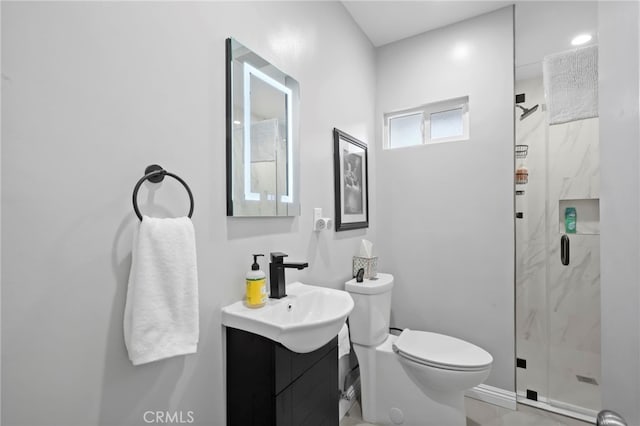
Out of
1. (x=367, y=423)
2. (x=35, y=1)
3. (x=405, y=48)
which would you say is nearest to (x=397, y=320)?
(x=367, y=423)

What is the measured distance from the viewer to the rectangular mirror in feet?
3.82

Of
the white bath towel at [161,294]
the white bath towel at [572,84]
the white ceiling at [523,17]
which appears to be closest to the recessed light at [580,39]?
the white ceiling at [523,17]

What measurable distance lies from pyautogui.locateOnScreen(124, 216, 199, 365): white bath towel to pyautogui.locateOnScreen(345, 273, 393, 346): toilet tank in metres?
1.15

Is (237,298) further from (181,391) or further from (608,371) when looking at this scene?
(608,371)

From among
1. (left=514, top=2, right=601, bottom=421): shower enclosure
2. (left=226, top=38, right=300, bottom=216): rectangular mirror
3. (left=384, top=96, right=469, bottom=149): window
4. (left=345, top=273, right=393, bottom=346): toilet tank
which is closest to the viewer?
(left=226, top=38, right=300, bottom=216): rectangular mirror

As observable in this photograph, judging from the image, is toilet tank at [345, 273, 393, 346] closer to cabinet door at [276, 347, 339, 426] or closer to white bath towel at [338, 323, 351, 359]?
white bath towel at [338, 323, 351, 359]

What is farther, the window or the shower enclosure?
the window

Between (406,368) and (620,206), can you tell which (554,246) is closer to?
(406,368)

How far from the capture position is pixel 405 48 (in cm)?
242

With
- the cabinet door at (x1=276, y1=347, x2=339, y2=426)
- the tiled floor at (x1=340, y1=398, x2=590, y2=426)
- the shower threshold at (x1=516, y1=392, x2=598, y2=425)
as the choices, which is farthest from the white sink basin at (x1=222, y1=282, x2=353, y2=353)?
the shower threshold at (x1=516, y1=392, x2=598, y2=425)

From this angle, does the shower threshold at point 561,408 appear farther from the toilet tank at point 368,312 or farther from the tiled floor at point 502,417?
the toilet tank at point 368,312

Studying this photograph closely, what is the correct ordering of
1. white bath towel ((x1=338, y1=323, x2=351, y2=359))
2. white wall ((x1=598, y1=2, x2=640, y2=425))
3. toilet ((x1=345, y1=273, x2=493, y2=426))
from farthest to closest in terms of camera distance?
toilet ((x1=345, y1=273, x2=493, y2=426)) → white bath towel ((x1=338, y1=323, x2=351, y2=359)) → white wall ((x1=598, y1=2, x2=640, y2=425))

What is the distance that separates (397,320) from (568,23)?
241 centimetres

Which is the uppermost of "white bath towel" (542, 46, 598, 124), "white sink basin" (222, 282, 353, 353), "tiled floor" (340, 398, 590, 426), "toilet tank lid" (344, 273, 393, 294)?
"white bath towel" (542, 46, 598, 124)
